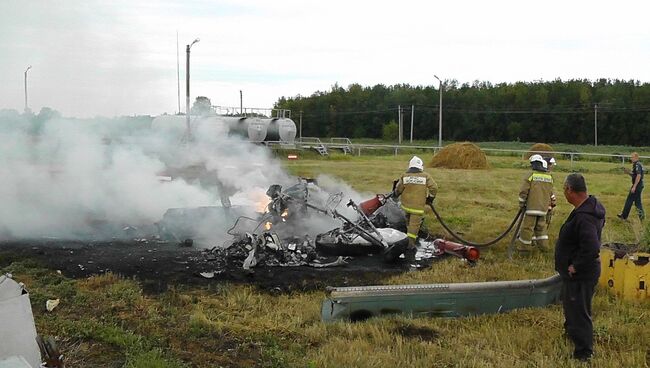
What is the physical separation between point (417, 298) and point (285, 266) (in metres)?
3.15

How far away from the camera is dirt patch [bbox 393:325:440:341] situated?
5855 mm

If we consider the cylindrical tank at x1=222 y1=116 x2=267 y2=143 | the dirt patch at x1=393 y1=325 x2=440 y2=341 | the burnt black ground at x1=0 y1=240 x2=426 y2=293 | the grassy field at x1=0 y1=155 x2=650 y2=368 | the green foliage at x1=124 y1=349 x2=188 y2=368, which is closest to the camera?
the green foliage at x1=124 y1=349 x2=188 y2=368

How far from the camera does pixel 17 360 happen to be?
3365 mm

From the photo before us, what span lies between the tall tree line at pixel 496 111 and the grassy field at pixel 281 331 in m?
60.9

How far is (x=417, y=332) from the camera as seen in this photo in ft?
19.6

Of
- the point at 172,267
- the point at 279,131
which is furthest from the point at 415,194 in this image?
the point at 279,131

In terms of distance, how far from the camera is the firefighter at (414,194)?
33.7 ft


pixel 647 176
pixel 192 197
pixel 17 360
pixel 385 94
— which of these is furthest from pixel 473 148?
pixel 385 94

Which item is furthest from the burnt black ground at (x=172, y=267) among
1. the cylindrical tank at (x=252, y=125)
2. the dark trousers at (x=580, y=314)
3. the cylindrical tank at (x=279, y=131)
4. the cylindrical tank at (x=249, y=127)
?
the cylindrical tank at (x=279, y=131)

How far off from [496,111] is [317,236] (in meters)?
63.2

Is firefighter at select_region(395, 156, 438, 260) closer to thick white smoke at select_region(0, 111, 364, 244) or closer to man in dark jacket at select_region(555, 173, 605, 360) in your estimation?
thick white smoke at select_region(0, 111, 364, 244)

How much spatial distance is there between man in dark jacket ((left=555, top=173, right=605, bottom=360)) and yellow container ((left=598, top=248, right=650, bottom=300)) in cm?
222

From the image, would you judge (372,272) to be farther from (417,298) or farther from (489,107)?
(489,107)

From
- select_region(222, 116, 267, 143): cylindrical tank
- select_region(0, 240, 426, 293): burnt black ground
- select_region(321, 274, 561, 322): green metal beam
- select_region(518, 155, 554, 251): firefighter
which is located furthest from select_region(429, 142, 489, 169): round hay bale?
select_region(321, 274, 561, 322): green metal beam
